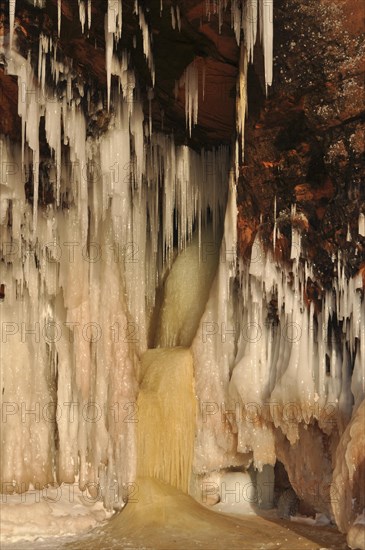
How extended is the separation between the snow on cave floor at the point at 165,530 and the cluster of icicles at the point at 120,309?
454mm

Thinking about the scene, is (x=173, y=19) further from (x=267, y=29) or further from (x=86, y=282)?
(x=86, y=282)

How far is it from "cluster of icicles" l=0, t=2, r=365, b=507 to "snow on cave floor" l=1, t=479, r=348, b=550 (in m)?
0.45

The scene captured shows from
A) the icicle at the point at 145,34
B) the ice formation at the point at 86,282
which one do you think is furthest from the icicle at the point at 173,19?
the ice formation at the point at 86,282

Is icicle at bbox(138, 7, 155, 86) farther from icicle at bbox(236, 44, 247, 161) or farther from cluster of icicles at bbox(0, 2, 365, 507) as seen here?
icicle at bbox(236, 44, 247, 161)

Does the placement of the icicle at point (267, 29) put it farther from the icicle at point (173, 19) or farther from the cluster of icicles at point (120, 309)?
the cluster of icicles at point (120, 309)

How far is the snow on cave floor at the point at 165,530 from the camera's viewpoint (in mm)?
6613

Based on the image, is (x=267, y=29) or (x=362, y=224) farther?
(x=362, y=224)

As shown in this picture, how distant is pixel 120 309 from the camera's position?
826 centimetres

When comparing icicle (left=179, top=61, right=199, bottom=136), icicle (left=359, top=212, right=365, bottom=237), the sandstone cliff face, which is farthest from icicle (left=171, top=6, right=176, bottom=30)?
icicle (left=359, top=212, right=365, bottom=237)

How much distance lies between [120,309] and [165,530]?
246 cm

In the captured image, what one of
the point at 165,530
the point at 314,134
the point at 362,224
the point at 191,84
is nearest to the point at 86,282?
the point at 191,84

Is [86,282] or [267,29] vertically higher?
[267,29]

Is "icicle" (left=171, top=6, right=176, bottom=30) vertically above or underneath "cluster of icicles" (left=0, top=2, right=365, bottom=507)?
above

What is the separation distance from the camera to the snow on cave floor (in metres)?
6.61
